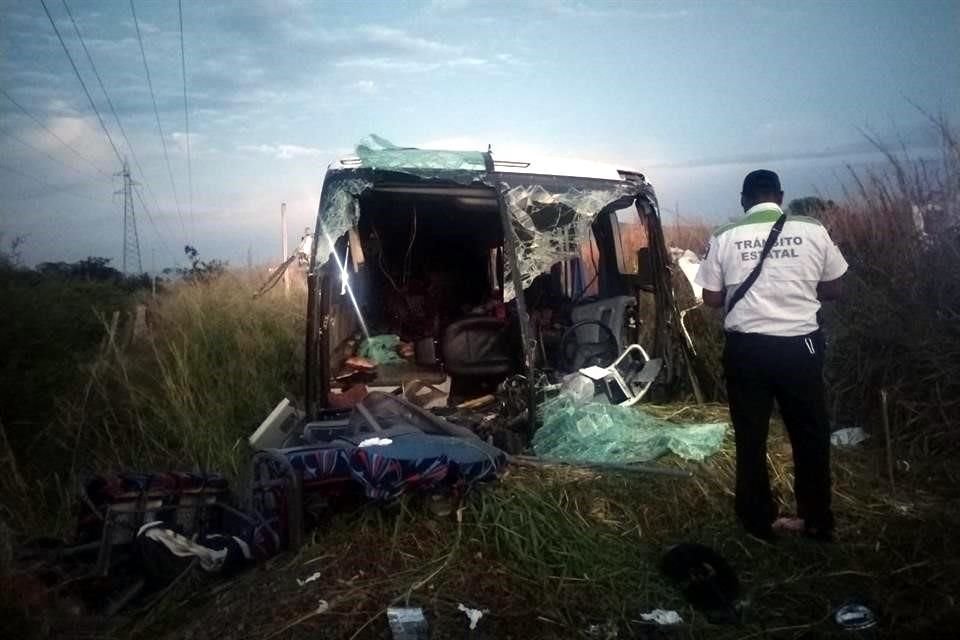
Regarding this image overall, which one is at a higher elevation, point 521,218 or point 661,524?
point 521,218

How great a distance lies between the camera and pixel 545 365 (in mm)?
6148

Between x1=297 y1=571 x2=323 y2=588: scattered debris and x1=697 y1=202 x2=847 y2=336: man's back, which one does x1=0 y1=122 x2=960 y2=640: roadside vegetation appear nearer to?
x1=297 y1=571 x2=323 y2=588: scattered debris

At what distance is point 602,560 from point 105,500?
2764 millimetres

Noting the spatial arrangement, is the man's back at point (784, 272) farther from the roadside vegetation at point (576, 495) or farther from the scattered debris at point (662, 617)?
the scattered debris at point (662, 617)

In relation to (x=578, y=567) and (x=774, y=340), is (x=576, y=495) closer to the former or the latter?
(x=578, y=567)

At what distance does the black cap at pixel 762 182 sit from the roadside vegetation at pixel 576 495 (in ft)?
5.78

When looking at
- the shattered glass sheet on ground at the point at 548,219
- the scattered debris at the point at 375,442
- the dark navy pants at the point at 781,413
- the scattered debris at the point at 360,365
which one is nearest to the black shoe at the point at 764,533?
the dark navy pants at the point at 781,413

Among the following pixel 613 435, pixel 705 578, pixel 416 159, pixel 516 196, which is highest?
pixel 416 159

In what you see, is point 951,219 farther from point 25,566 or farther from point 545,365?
point 25,566

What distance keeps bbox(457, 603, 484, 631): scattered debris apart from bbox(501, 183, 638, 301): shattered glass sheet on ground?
276cm

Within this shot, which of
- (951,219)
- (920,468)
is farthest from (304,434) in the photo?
(951,219)

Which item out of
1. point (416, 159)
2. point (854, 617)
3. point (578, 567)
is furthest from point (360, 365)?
point (854, 617)

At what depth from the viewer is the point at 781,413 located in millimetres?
3748

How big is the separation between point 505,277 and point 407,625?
3.05 m
